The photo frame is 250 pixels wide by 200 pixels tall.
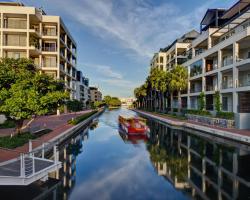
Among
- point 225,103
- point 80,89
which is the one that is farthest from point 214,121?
point 80,89

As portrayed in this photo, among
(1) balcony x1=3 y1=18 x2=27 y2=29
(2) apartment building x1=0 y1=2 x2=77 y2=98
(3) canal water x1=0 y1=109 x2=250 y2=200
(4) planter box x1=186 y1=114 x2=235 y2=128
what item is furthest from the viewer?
(1) balcony x1=3 y1=18 x2=27 y2=29

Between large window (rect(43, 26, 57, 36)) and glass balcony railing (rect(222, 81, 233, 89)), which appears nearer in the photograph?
glass balcony railing (rect(222, 81, 233, 89))

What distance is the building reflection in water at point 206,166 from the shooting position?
9.11m

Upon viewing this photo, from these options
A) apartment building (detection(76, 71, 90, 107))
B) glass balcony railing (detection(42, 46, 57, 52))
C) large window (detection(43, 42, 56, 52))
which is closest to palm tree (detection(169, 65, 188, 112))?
glass balcony railing (detection(42, 46, 57, 52))

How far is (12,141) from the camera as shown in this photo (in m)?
14.7

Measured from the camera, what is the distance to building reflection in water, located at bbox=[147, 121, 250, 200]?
29.9 feet

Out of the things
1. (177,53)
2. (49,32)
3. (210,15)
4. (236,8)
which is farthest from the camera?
(177,53)

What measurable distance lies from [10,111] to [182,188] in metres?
11.4

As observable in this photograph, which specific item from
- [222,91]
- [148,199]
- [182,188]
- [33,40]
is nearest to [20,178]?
[148,199]

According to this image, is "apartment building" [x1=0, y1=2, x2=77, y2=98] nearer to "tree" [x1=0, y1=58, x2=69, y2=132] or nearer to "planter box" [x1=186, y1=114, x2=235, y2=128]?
"tree" [x1=0, y1=58, x2=69, y2=132]

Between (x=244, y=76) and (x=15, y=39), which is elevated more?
(x=15, y=39)

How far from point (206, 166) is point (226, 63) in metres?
23.7

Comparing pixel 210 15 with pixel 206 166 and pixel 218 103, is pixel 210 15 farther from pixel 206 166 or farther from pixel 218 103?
pixel 206 166

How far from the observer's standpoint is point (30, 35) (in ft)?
148
